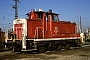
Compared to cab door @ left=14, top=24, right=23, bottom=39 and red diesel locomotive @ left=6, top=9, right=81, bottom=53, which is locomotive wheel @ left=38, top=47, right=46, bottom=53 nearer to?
red diesel locomotive @ left=6, top=9, right=81, bottom=53

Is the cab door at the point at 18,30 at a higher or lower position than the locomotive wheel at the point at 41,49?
higher

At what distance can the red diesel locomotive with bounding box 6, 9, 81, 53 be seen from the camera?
48.4ft

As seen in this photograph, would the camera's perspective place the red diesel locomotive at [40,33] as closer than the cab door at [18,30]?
Yes

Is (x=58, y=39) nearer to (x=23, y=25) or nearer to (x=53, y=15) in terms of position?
(x=53, y=15)

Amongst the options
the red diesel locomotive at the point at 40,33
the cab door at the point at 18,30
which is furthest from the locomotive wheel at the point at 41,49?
the cab door at the point at 18,30

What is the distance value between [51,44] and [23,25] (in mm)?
3241

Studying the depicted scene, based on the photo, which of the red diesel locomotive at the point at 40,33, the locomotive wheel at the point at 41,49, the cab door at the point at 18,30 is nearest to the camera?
the red diesel locomotive at the point at 40,33

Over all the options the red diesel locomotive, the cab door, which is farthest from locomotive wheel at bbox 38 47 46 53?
the cab door

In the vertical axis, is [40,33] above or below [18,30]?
below

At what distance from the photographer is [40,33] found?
1591cm

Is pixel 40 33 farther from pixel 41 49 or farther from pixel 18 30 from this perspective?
pixel 18 30

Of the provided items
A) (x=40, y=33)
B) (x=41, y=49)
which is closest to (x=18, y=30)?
(x=40, y=33)

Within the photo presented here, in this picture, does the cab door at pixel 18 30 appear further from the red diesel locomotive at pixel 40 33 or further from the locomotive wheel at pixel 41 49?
the locomotive wheel at pixel 41 49

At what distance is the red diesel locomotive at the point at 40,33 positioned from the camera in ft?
48.4
